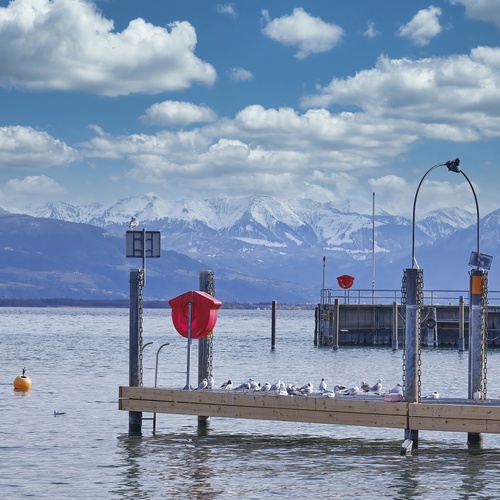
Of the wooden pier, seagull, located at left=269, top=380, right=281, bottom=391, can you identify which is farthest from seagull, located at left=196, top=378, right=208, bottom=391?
seagull, located at left=269, top=380, right=281, bottom=391

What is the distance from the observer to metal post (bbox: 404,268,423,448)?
1177 inches

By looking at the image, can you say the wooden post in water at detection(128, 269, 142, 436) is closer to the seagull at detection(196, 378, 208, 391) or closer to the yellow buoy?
the seagull at detection(196, 378, 208, 391)

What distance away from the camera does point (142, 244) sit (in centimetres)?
3262

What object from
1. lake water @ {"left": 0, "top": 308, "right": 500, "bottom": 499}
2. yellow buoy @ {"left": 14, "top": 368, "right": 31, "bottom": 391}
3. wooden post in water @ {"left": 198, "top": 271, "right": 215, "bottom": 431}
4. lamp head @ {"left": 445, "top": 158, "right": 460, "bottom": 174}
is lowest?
lake water @ {"left": 0, "top": 308, "right": 500, "bottom": 499}

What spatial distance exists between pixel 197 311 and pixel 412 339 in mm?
6788

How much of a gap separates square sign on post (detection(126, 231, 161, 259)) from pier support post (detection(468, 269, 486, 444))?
912cm

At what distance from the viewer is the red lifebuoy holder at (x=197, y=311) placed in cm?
3334

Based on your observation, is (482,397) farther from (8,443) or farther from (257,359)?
(257,359)

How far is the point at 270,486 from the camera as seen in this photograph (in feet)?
88.5

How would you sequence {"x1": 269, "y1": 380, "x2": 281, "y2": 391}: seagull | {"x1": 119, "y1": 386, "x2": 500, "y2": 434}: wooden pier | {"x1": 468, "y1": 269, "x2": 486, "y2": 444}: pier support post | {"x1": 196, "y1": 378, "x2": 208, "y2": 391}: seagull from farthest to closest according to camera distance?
{"x1": 196, "y1": 378, "x2": 208, "y2": 391}: seagull < {"x1": 269, "y1": 380, "x2": 281, "y2": 391}: seagull < {"x1": 468, "y1": 269, "x2": 486, "y2": 444}: pier support post < {"x1": 119, "y1": 386, "x2": 500, "y2": 434}: wooden pier

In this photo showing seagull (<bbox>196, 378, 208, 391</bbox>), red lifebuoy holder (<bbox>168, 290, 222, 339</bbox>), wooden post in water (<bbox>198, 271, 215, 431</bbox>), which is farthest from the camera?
wooden post in water (<bbox>198, 271, 215, 431</bbox>)

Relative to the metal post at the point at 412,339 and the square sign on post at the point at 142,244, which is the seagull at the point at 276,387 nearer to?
the metal post at the point at 412,339

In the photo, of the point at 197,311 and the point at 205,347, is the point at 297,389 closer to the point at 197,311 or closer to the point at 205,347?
the point at 197,311

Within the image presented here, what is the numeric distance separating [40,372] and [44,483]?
4127cm
